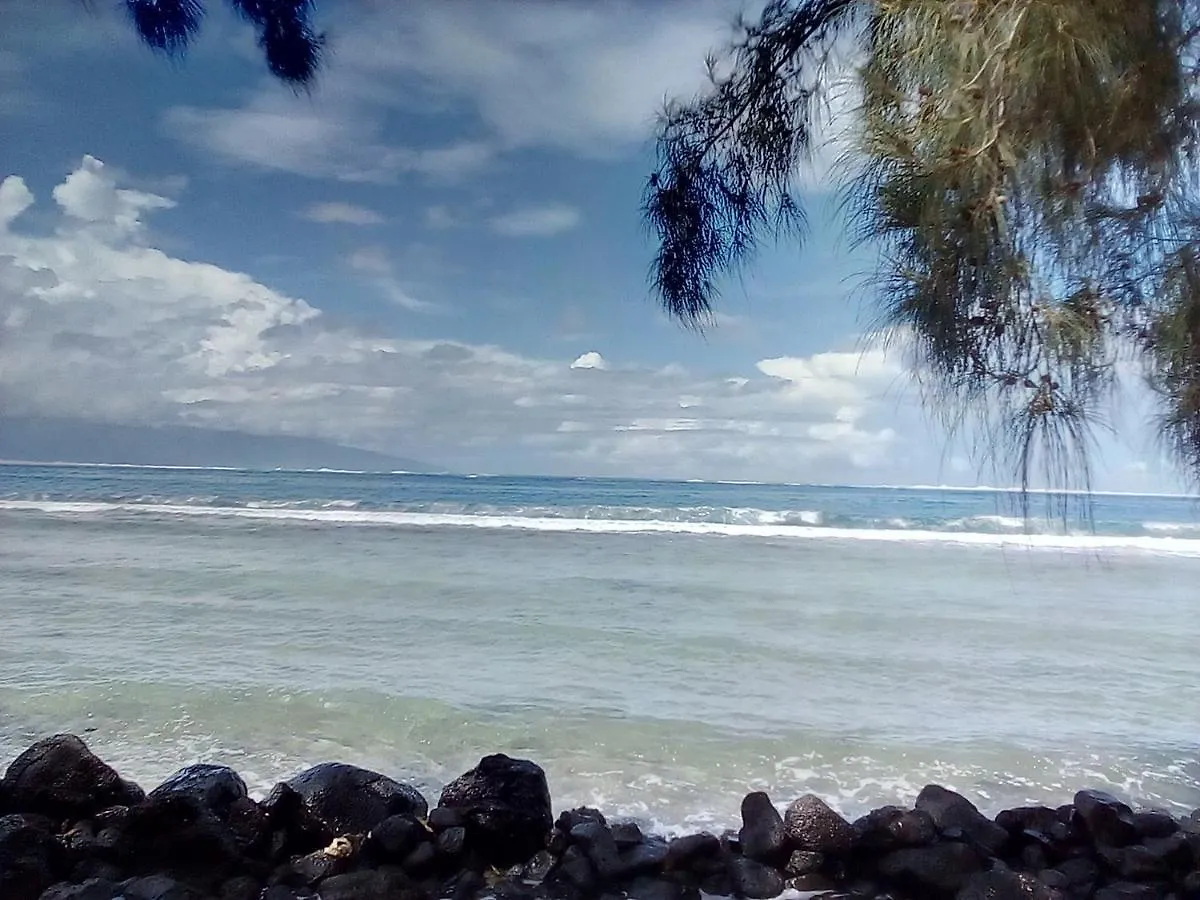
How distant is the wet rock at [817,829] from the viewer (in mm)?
1332

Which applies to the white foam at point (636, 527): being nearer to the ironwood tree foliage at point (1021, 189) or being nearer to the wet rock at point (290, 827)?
the ironwood tree foliage at point (1021, 189)

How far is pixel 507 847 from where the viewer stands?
1.34m

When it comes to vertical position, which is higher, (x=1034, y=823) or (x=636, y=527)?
(x=636, y=527)

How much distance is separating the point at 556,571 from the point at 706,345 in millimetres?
945

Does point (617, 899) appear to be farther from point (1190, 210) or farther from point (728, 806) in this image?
point (1190, 210)

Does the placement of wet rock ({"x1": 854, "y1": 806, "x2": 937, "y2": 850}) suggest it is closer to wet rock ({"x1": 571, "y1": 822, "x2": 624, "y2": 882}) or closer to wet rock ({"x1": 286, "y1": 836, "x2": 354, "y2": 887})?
wet rock ({"x1": 571, "y1": 822, "x2": 624, "y2": 882})

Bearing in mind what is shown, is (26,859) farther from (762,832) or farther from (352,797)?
(762,832)

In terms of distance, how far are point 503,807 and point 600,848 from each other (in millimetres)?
172

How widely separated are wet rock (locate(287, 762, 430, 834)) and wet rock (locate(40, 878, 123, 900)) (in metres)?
0.29

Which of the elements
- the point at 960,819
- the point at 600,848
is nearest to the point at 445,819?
the point at 600,848

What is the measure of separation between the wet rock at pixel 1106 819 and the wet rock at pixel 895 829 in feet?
0.86

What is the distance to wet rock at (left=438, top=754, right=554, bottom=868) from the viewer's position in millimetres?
1345

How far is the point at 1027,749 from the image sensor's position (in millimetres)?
1553

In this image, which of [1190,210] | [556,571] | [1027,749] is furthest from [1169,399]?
[556,571]
